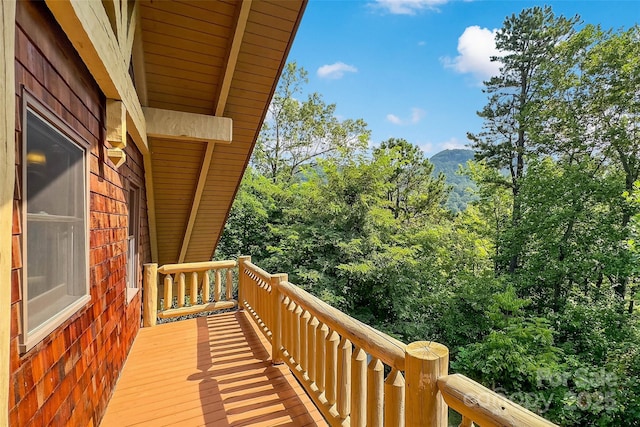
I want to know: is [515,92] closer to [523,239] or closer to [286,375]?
[523,239]

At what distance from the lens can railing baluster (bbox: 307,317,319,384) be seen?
2.37 metres

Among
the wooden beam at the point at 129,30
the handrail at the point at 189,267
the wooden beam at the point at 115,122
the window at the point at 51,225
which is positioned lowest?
the handrail at the point at 189,267

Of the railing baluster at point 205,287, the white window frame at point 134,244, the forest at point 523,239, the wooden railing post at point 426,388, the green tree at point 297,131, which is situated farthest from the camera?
the green tree at point 297,131

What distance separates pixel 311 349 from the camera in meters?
2.41

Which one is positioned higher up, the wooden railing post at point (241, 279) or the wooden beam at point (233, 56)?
the wooden beam at point (233, 56)

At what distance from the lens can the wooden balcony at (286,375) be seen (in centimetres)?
121

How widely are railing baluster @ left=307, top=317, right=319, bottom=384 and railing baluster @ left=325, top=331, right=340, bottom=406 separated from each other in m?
0.31

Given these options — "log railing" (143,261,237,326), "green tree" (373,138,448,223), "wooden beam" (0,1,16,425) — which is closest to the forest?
"green tree" (373,138,448,223)

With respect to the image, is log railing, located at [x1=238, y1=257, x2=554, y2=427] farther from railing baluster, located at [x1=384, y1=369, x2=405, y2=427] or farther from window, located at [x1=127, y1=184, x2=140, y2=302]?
window, located at [x1=127, y1=184, x2=140, y2=302]

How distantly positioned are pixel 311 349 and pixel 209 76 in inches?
125

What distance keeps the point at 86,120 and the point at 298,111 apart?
13396 millimetres

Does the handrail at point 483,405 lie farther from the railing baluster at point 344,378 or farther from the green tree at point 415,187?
the green tree at point 415,187

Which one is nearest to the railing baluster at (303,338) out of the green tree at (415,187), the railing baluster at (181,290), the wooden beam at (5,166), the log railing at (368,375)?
the log railing at (368,375)

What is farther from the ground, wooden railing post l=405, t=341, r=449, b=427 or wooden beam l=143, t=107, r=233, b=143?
wooden beam l=143, t=107, r=233, b=143
